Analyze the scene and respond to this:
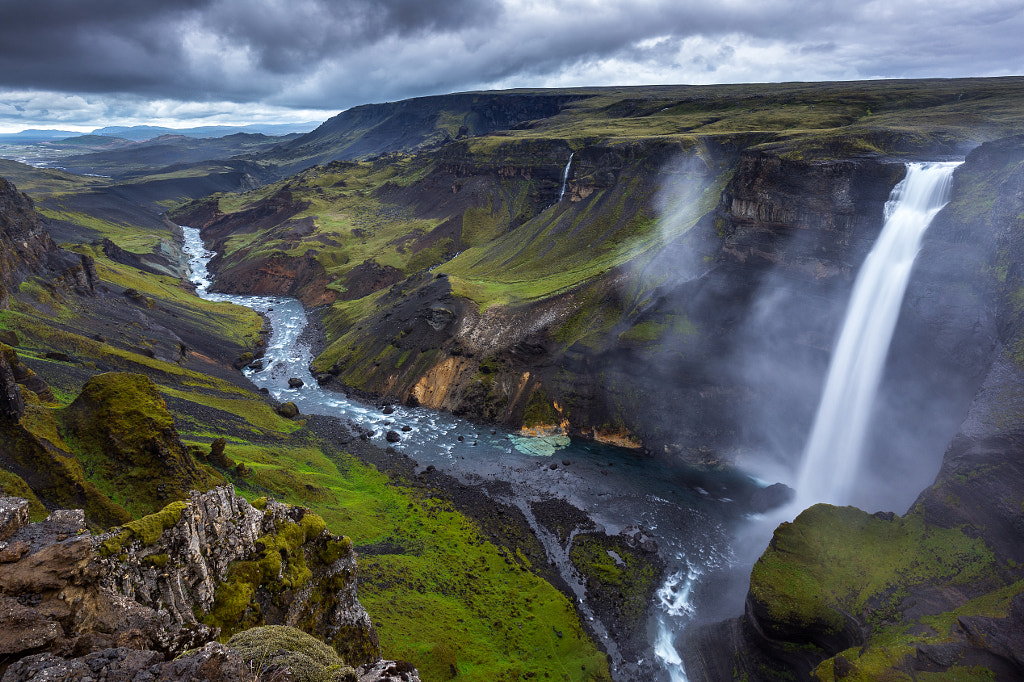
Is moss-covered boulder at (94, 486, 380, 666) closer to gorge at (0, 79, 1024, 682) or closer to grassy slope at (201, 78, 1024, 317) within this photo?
gorge at (0, 79, 1024, 682)

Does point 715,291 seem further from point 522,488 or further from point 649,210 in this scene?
point 522,488

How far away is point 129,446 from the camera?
32500 millimetres

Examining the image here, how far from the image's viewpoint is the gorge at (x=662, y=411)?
3228 centimetres

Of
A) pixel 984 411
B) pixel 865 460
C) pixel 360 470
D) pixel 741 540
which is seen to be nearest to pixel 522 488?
pixel 360 470

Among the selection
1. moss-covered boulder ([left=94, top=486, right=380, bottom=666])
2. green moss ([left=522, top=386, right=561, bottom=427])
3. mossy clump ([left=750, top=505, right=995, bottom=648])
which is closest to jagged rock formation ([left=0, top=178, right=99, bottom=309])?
green moss ([left=522, top=386, right=561, bottom=427])

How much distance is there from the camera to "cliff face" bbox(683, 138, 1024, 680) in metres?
26.2

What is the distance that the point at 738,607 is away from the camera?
38.6 meters

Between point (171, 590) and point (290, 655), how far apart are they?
5.19 m

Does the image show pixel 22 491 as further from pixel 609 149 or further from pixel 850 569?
pixel 609 149

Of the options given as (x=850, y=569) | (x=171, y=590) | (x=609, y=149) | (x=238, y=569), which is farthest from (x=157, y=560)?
(x=609, y=149)

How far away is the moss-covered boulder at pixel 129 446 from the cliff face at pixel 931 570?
3621 centimetres

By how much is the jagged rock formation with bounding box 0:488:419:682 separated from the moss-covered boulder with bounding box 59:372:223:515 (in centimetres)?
1485

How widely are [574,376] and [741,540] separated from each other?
29.6 m

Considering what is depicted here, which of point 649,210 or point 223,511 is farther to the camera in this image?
point 649,210
